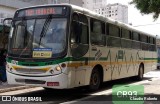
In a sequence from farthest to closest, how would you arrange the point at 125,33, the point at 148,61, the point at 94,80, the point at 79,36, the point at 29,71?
the point at 148,61 < the point at 125,33 < the point at 94,80 < the point at 79,36 < the point at 29,71

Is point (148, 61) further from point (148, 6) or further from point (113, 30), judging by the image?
point (148, 6)

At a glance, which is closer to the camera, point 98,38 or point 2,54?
point 98,38

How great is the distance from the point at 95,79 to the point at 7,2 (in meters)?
19.7

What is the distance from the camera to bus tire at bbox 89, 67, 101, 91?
40.2 feet

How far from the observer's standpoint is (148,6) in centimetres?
1138

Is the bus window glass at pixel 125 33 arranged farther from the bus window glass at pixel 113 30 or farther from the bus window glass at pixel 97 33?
the bus window glass at pixel 97 33

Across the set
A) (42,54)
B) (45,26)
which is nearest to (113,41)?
(45,26)

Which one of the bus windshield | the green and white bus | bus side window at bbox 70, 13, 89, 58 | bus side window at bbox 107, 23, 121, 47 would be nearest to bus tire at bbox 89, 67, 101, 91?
the green and white bus

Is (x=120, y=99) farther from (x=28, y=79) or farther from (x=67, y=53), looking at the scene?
(x=28, y=79)

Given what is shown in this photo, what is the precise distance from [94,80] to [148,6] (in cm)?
341

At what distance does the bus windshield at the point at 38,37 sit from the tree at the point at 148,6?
2.87m

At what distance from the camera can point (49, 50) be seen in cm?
1031

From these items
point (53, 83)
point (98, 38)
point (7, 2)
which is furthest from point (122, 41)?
point (7, 2)

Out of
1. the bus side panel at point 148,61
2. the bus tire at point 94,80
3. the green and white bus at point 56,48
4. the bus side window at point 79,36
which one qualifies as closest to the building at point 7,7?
the bus side panel at point 148,61
